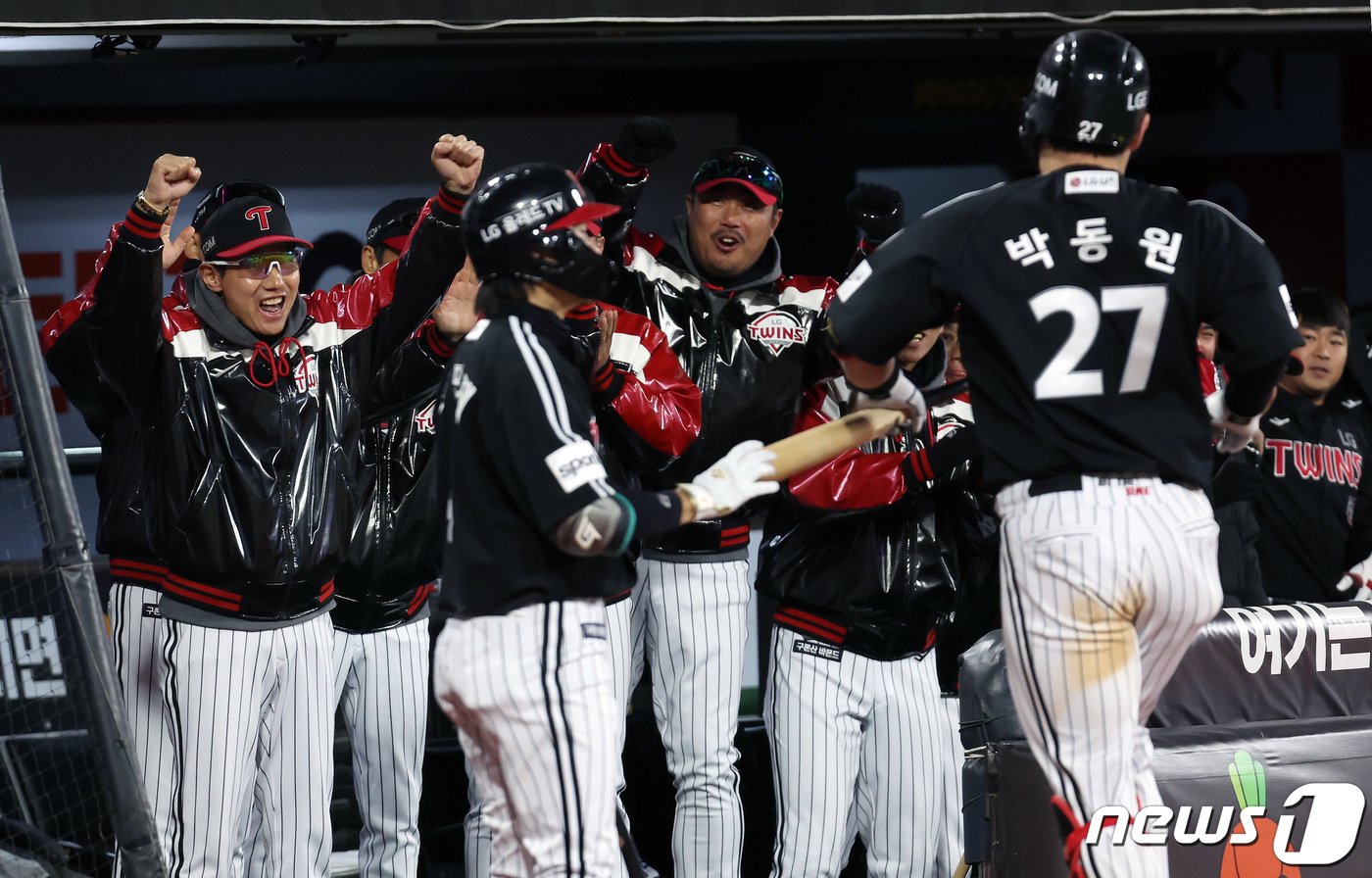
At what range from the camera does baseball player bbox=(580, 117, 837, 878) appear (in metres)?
3.92

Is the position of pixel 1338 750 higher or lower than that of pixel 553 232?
lower

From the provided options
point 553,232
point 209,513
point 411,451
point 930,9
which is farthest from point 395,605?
point 930,9

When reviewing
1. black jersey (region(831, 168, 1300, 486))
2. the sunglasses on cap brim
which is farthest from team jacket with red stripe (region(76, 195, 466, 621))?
black jersey (region(831, 168, 1300, 486))

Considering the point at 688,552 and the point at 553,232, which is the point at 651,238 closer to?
the point at 688,552

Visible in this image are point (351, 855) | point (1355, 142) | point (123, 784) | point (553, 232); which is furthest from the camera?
point (1355, 142)

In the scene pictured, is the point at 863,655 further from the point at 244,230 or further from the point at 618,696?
the point at 244,230

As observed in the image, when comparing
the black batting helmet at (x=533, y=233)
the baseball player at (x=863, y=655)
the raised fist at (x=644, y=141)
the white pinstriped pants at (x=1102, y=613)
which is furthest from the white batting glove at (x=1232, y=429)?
the raised fist at (x=644, y=141)

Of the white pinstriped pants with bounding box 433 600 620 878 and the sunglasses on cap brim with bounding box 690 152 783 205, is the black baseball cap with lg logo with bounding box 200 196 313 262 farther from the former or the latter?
the white pinstriped pants with bounding box 433 600 620 878

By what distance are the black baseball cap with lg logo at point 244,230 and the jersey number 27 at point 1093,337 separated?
180 centimetres

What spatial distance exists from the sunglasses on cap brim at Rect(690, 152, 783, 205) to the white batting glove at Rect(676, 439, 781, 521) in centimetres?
139

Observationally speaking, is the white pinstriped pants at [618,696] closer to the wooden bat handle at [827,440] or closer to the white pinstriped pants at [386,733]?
the white pinstriped pants at [386,733]

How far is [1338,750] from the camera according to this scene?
3744mm

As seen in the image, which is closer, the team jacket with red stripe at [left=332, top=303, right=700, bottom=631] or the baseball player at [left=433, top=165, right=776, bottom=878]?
the baseball player at [left=433, top=165, right=776, bottom=878]

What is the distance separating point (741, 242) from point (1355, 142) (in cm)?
342
